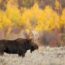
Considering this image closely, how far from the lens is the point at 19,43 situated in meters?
11.3

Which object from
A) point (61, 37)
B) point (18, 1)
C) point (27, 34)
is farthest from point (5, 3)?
point (61, 37)

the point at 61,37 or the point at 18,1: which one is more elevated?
the point at 18,1

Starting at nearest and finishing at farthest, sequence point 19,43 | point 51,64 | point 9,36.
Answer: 1. point 51,64
2. point 19,43
3. point 9,36

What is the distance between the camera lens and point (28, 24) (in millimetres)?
16297

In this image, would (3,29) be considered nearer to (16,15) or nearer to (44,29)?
(16,15)

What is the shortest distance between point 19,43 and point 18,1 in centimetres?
558

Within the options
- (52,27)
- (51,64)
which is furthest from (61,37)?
(51,64)

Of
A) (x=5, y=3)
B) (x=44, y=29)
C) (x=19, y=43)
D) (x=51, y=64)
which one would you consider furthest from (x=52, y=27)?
(x=51, y=64)

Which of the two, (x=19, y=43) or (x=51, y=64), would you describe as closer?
(x=51, y=64)

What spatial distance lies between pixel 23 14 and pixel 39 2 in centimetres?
95

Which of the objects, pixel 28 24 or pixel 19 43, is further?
pixel 28 24

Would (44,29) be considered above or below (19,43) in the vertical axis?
below

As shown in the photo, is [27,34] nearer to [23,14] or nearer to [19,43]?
[23,14]

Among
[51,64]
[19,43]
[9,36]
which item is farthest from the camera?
[9,36]
